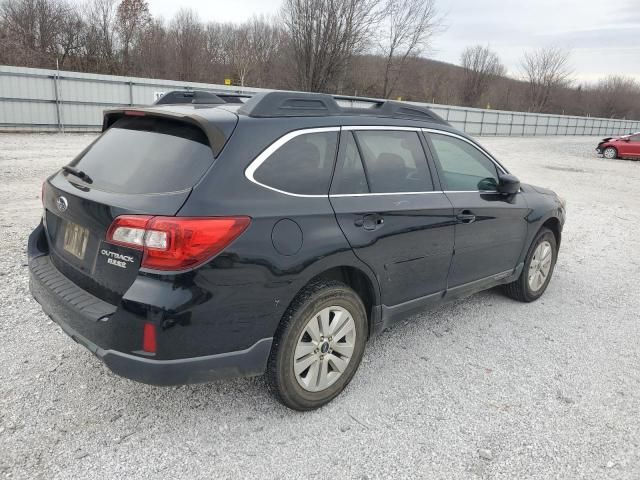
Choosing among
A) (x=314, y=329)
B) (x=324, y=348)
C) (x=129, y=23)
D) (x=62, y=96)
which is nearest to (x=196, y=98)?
(x=314, y=329)

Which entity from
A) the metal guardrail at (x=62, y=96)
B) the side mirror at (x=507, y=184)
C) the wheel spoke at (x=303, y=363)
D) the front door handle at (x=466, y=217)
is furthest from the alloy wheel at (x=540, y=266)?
the metal guardrail at (x=62, y=96)

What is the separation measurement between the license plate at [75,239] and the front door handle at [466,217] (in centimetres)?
244

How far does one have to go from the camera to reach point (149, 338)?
87.8 inches

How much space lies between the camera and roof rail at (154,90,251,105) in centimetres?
314

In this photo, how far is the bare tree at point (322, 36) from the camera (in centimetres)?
3038

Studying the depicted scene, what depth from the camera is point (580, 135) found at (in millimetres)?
47719

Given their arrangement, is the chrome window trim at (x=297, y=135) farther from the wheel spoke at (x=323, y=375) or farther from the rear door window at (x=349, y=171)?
the wheel spoke at (x=323, y=375)

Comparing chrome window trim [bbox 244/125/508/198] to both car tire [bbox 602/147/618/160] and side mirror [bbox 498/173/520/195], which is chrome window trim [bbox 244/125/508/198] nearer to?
side mirror [bbox 498/173/520/195]

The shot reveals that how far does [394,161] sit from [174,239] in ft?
5.49

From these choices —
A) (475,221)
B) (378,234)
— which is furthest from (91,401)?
(475,221)

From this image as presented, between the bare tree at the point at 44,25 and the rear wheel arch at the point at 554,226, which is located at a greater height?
the bare tree at the point at 44,25

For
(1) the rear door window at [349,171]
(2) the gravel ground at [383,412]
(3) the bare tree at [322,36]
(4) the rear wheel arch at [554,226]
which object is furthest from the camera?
(3) the bare tree at [322,36]

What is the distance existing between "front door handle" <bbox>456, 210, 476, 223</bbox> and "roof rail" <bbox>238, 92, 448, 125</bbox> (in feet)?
2.56

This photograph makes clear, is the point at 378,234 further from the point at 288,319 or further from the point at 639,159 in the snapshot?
the point at 639,159
